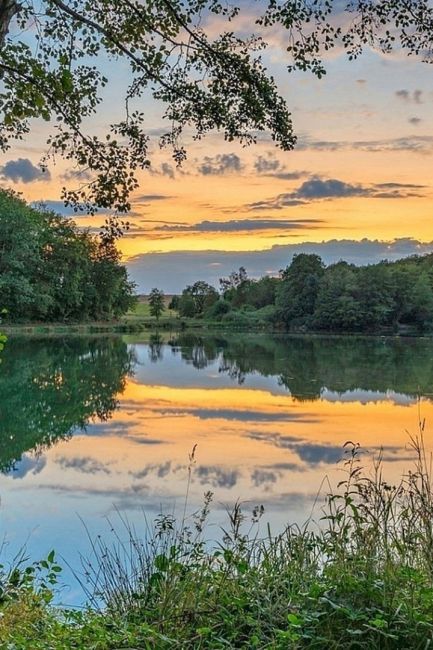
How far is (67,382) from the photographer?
21.7 metres

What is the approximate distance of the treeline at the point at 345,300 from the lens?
2606 inches

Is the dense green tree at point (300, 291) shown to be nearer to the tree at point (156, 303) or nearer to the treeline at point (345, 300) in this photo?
the treeline at point (345, 300)

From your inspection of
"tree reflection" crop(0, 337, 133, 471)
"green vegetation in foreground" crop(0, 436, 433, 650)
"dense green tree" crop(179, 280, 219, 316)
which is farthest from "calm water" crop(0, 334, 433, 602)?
"dense green tree" crop(179, 280, 219, 316)

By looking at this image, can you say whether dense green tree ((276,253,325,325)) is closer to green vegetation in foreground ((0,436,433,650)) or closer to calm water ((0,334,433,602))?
calm water ((0,334,433,602))

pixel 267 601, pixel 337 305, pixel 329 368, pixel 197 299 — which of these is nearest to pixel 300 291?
pixel 337 305

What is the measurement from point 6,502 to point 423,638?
21.2 feet

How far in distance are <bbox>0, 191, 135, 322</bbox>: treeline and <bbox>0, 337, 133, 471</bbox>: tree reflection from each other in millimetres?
10158

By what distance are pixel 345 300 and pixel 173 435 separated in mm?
54205

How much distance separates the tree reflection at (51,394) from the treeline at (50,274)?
1016 centimetres

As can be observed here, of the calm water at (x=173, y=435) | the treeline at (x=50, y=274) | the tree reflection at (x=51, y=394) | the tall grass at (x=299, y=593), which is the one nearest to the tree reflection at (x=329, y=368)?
the calm water at (x=173, y=435)

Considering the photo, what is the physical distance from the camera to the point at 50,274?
5559 cm

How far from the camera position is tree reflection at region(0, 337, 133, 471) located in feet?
42.4

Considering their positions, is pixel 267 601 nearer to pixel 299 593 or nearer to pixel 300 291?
pixel 299 593

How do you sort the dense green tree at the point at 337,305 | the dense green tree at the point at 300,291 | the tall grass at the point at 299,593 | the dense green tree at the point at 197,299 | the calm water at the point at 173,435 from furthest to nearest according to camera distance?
the dense green tree at the point at 197,299 → the dense green tree at the point at 300,291 → the dense green tree at the point at 337,305 → the calm water at the point at 173,435 → the tall grass at the point at 299,593
